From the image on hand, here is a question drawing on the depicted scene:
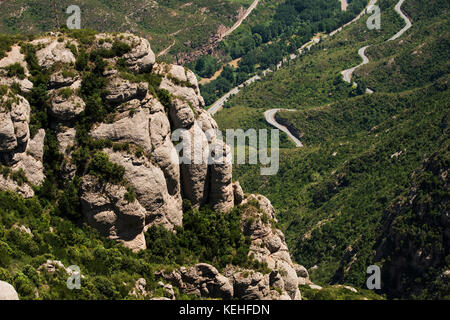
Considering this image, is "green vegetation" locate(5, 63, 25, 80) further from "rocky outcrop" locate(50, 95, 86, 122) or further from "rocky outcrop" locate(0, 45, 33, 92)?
"rocky outcrop" locate(50, 95, 86, 122)

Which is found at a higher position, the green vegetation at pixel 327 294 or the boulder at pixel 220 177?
the boulder at pixel 220 177

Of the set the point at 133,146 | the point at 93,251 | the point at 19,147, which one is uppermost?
the point at 19,147

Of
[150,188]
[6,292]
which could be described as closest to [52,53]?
[150,188]

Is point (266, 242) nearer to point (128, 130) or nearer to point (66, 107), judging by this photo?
point (128, 130)

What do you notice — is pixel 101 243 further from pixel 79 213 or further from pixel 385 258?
pixel 385 258
